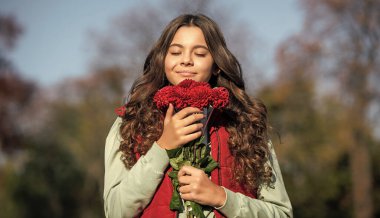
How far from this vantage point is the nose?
3.07 meters

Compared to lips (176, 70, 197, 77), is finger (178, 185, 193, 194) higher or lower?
lower

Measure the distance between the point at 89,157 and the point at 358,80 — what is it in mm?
16576

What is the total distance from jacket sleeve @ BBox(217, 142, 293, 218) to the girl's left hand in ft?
0.17

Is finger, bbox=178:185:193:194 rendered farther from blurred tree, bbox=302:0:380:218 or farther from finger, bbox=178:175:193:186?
blurred tree, bbox=302:0:380:218

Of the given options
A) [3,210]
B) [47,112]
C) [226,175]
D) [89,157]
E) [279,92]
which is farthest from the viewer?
[47,112]

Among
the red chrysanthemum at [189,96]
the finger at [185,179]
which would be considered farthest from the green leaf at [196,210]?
the red chrysanthemum at [189,96]

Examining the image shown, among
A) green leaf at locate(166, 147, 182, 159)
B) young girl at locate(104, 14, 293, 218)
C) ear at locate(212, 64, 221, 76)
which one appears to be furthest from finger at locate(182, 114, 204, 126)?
ear at locate(212, 64, 221, 76)

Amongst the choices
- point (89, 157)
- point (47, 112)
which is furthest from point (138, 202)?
point (47, 112)

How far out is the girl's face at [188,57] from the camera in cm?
310

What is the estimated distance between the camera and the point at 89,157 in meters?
32.4

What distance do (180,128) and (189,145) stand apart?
0.12 meters

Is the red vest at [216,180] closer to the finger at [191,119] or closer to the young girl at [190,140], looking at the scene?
the young girl at [190,140]

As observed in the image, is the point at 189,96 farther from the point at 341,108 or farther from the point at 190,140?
the point at 341,108

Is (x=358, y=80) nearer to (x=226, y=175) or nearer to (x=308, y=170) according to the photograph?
(x=308, y=170)
